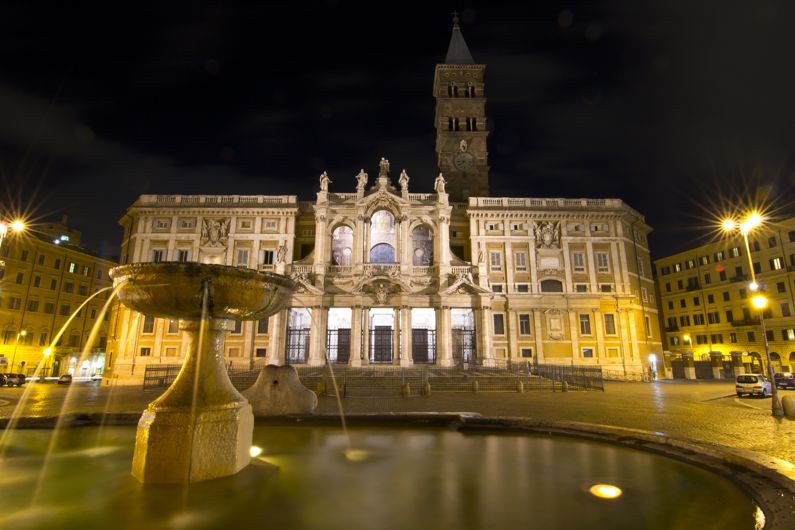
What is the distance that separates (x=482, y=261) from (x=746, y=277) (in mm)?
31806

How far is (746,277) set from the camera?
145 feet

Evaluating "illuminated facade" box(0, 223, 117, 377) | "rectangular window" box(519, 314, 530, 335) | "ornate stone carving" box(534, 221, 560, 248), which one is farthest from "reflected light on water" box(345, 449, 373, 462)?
"illuminated facade" box(0, 223, 117, 377)

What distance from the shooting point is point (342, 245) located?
3766 centimetres

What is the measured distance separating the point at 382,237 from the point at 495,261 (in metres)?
10.5

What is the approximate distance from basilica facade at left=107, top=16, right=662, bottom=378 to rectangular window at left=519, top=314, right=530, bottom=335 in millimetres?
87

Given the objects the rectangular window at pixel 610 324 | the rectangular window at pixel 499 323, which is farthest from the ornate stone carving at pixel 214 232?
the rectangular window at pixel 610 324

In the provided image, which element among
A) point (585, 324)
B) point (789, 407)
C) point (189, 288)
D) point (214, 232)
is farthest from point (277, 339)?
point (789, 407)

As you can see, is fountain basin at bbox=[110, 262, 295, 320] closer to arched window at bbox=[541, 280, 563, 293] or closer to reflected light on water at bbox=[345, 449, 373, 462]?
reflected light on water at bbox=[345, 449, 373, 462]

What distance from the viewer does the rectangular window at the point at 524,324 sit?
116 feet

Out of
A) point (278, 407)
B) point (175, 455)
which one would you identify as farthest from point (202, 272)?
point (278, 407)

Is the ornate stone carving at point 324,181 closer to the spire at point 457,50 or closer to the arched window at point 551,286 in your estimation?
the arched window at point 551,286

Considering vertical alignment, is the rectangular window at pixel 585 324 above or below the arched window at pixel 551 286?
below

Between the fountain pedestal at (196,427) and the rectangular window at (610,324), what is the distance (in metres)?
36.2

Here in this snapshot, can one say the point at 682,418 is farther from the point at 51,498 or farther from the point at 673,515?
the point at 51,498
